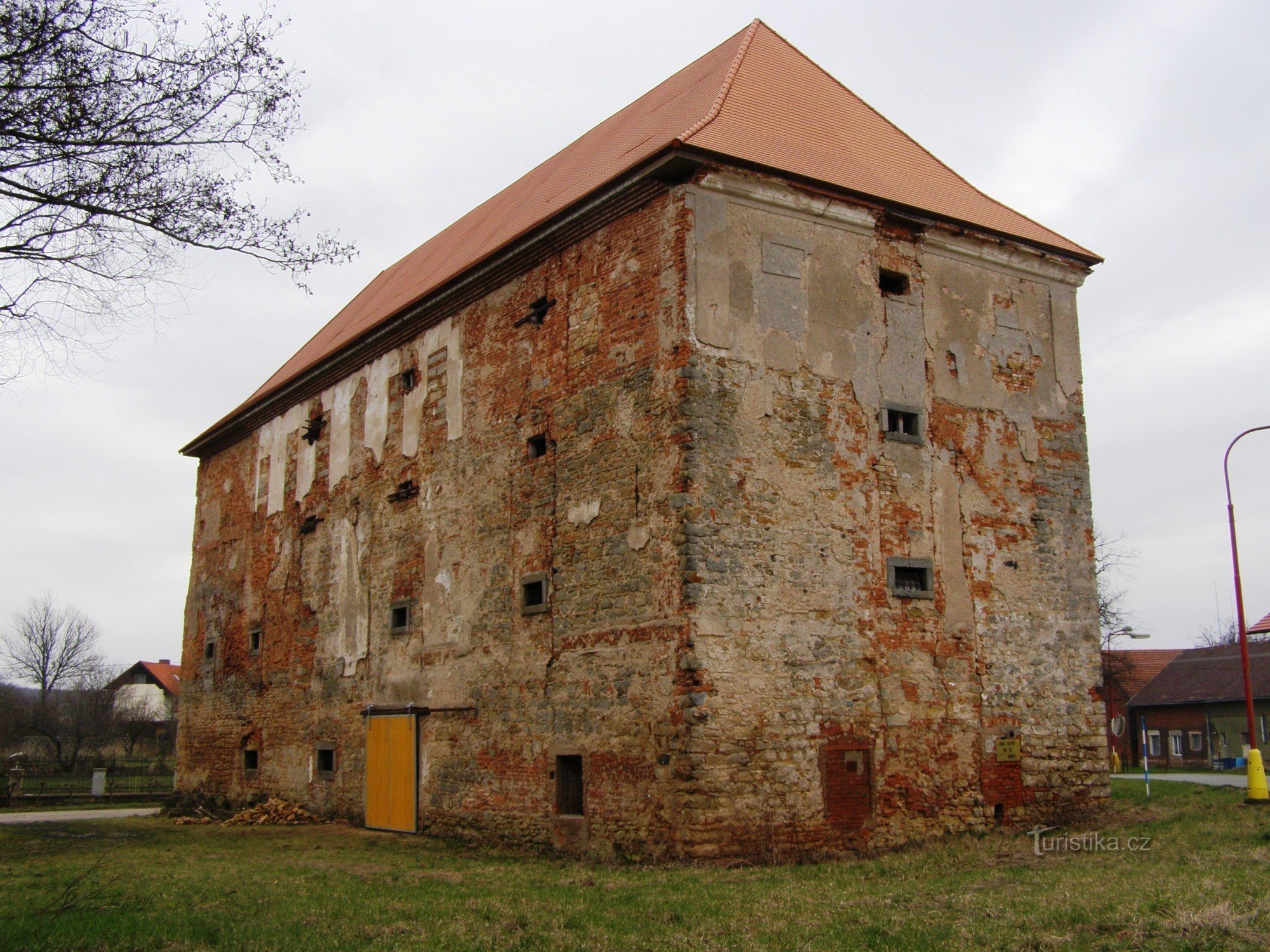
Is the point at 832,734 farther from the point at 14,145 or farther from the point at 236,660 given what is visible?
the point at 236,660

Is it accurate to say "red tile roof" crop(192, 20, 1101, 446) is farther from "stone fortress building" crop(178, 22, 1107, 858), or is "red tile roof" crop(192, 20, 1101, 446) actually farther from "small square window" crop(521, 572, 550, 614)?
"small square window" crop(521, 572, 550, 614)

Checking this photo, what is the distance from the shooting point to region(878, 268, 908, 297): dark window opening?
551 inches

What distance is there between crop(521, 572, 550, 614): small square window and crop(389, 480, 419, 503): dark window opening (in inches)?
132

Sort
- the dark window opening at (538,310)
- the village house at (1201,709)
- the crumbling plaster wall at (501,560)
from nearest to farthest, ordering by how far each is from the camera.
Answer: the crumbling plaster wall at (501,560), the dark window opening at (538,310), the village house at (1201,709)

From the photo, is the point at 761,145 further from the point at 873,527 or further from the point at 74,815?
the point at 74,815

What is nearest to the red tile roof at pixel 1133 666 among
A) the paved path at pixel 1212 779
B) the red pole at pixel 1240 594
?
the paved path at pixel 1212 779

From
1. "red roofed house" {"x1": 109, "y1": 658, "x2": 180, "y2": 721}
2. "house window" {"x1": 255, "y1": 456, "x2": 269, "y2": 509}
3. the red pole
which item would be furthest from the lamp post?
"red roofed house" {"x1": 109, "y1": 658, "x2": 180, "y2": 721}

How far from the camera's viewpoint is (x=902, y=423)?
13695 mm

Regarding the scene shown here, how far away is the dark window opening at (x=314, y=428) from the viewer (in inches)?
778

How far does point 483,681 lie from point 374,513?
A: 14.0 feet

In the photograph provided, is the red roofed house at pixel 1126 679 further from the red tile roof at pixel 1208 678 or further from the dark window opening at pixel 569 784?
the dark window opening at pixel 569 784

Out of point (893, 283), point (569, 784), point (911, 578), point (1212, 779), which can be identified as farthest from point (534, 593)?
point (1212, 779)

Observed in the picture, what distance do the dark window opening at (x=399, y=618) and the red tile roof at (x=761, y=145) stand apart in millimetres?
4447

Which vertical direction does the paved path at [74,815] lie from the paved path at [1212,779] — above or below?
below
